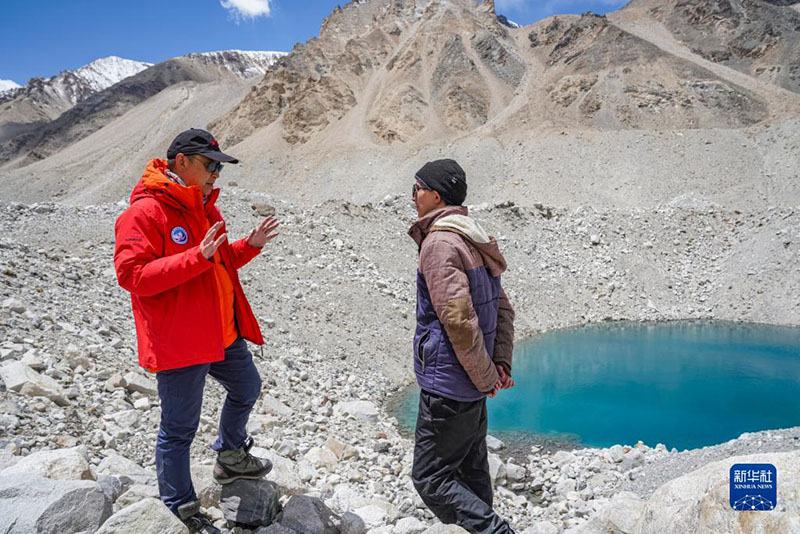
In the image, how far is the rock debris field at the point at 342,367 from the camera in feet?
9.52

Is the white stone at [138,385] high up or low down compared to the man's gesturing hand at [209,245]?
down

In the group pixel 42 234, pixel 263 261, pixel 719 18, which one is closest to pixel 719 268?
pixel 263 261

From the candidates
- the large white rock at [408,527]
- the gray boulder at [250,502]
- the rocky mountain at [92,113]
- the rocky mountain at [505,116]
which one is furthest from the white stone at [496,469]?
the rocky mountain at [92,113]

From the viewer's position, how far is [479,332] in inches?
105

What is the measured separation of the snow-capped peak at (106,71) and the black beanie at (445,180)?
125m

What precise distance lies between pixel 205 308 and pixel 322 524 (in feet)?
5.16

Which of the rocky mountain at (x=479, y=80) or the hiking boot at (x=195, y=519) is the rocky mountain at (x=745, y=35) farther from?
→ the hiking boot at (x=195, y=519)

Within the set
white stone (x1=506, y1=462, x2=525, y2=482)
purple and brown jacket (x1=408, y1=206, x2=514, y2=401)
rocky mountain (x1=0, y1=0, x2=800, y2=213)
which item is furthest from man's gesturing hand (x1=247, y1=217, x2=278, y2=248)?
rocky mountain (x1=0, y1=0, x2=800, y2=213)

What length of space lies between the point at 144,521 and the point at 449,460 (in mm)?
1565

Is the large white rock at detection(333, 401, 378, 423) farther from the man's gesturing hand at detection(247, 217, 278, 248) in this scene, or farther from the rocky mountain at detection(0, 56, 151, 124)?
the rocky mountain at detection(0, 56, 151, 124)

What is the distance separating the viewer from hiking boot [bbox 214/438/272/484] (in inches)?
130

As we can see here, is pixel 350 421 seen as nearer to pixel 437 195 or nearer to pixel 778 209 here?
pixel 437 195

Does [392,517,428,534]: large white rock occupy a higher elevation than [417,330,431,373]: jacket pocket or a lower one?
lower

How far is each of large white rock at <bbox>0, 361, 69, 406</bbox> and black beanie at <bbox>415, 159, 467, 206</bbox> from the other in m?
3.79
